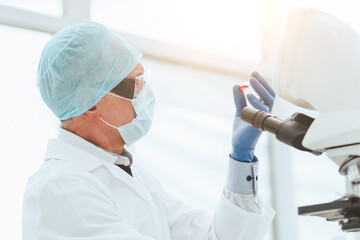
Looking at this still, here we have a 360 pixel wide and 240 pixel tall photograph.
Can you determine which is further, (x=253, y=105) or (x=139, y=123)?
(x=139, y=123)

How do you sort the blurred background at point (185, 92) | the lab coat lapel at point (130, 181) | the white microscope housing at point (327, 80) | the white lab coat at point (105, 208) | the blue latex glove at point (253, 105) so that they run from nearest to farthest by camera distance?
the white microscope housing at point (327, 80)
the white lab coat at point (105, 208)
the blue latex glove at point (253, 105)
the lab coat lapel at point (130, 181)
the blurred background at point (185, 92)

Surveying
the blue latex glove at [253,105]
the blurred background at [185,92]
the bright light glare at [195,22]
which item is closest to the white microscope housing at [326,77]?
the blue latex glove at [253,105]

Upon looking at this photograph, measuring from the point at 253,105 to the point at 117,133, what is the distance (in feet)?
1.52

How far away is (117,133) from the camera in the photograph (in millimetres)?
1503

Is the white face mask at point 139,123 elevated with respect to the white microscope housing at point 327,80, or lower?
lower

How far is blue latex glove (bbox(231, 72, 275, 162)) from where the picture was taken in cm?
132

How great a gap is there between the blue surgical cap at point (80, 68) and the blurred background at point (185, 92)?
2.53 ft

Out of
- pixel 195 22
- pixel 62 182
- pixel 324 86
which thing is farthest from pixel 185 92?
pixel 324 86

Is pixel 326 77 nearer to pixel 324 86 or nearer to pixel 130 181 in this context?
pixel 324 86

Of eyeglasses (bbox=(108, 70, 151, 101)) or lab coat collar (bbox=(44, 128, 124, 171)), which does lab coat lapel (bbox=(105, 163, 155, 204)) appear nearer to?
lab coat collar (bbox=(44, 128, 124, 171))

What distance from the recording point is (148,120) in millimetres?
1575

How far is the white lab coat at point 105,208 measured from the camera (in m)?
1.16

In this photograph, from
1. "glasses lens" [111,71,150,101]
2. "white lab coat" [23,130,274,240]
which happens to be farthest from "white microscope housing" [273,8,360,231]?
"glasses lens" [111,71,150,101]

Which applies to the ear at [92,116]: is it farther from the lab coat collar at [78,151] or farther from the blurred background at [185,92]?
the blurred background at [185,92]
